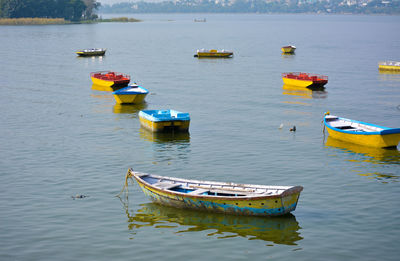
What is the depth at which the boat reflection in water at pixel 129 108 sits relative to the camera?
63.3 meters

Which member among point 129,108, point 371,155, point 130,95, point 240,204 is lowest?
point 371,155

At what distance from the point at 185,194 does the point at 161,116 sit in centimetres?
2222

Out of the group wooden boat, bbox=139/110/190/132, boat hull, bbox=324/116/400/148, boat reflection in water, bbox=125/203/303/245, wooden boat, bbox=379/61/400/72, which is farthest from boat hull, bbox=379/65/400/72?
boat reflection in water, bbox=125/203/303/245

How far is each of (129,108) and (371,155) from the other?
101ft

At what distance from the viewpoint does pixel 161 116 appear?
52.5 metres

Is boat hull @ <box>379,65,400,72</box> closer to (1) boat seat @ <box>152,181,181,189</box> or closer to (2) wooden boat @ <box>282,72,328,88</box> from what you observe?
(2) wooden boat @ <box>282,72,328,88</box>

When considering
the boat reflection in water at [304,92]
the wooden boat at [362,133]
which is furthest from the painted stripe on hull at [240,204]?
the boat reflection in water at [304,92]

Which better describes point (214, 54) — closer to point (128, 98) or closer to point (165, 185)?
point (128, 98)

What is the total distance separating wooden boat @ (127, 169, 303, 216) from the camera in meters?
29.8

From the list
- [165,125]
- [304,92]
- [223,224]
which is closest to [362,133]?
[165,125]

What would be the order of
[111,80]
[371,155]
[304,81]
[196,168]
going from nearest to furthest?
[196,168]
[371,155]
[111,80]
[304,81]

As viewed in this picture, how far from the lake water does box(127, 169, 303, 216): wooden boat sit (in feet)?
2.16

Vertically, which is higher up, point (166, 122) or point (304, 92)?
point (166, 122)

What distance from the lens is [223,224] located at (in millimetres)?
30594
